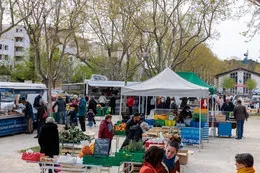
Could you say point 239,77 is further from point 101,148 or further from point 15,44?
point 101,148

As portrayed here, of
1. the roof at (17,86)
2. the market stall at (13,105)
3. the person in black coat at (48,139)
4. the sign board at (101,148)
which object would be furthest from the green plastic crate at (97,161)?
the roof at (17,86)

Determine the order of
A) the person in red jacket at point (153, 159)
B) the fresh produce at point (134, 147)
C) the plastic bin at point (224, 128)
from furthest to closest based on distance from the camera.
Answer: the plastic bin at point (224, 128)
the fresh produce at point (134, 147)
the person in red jacket at point (153, 159)

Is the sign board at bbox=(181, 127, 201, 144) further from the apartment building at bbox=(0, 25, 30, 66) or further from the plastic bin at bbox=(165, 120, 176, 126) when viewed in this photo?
the apartment building at bbox=(0, 25, 30, 66)

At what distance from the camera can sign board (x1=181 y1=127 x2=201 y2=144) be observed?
1489cm

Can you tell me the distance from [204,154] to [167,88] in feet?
8.30

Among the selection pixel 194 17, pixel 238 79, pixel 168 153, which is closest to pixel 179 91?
pixel 168 153

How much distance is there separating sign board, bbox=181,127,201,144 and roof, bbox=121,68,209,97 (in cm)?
147

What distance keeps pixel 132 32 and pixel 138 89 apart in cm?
1729

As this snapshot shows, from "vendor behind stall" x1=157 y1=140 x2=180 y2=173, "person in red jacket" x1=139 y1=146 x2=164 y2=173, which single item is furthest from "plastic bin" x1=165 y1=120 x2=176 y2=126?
"person in red jacket" x1=139 y1=146 x2=164 y2=173

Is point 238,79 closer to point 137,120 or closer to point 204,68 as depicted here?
point 204,68

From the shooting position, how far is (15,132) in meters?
17.2

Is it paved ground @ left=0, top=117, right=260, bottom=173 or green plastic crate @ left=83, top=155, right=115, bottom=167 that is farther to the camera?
paved ground @ left=0, top=117, right=260, bottom=173

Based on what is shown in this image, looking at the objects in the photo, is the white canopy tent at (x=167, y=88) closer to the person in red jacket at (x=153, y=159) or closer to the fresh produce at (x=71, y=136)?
the fresh produce at (x=71, y=136)

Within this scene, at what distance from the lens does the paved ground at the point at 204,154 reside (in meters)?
10.9
